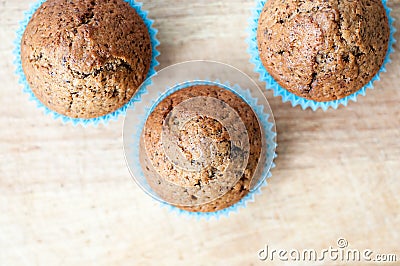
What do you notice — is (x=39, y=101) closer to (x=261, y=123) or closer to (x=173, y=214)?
(x=173, y=214)

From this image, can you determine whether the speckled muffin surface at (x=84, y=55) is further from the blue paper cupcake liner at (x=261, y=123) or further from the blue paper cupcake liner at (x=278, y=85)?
the blue paper cupcake liner at (x=278, y=85)

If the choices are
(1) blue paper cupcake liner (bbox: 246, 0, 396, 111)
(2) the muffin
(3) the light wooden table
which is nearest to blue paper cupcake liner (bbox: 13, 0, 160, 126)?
(3) the light wooden table

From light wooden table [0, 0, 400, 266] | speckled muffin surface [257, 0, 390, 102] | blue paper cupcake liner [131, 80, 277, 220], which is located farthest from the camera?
light wooden table [0, 0, 400, 266]

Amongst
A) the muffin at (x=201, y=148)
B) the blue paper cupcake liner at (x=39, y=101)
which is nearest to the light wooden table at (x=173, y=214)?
the blue paper cupcake liner at (x=39, y=101)

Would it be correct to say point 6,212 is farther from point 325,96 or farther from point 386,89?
point 386,89

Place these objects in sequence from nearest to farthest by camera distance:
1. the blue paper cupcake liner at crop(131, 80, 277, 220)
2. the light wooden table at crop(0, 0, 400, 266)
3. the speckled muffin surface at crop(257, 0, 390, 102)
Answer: the speckled muffin surface at crop(257, 0, 390, 102) → the blue paper cupcake liner at crop(131, 80, 277, 220) → the light wooden table at crop(0, 0, 400, 266)

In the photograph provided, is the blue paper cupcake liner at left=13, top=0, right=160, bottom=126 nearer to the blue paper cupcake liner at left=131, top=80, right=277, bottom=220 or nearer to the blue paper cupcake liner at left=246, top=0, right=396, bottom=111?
the blue paper cupcake liner at left=131, top=80, right=277, bottom=220

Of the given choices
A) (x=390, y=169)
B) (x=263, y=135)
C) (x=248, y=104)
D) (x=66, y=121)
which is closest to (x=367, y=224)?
(x=390, y=169)

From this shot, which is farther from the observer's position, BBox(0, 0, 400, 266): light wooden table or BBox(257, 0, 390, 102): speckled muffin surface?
BBox(0, 0, 400, 266): light wooden table

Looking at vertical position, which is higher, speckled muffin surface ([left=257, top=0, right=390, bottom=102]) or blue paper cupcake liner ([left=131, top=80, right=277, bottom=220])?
speckled muffin surface ([left=257, top=0, right=390, bottom=102])
